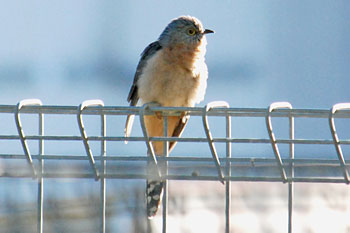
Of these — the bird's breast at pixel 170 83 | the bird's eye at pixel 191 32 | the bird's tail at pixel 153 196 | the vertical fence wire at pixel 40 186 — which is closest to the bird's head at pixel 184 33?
the bird's eye at pixel 191 32

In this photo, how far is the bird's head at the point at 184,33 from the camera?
249 centimetres

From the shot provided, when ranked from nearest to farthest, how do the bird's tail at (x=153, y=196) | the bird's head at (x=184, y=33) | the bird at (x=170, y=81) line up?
the bird's tail at (x=153, y=196), the bird at (x=170, y=81), the bird's head at (x=184, y=33)

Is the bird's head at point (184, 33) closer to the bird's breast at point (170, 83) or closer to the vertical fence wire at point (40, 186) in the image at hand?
the bird's breast at point (170, 83)

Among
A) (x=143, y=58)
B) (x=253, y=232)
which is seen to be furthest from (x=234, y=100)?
(x=143, y=58)

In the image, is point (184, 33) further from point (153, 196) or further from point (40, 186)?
point (40, 186)

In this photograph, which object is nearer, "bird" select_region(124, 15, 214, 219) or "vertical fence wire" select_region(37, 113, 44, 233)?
"vertical fence wire" select_region(37, 113, 44, 233)

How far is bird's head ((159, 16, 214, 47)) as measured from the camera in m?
2.49

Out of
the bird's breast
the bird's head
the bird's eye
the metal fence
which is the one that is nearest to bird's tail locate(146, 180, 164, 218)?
the metal fence

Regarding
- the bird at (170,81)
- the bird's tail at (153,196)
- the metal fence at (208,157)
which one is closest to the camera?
the metal fence at (208,157)

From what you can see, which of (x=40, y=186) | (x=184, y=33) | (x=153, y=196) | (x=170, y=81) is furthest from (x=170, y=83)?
(x=40, y=186)

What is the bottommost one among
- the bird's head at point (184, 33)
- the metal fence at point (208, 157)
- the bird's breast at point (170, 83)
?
the metal fence at point (208, 157)

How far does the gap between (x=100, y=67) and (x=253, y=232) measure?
165 inches

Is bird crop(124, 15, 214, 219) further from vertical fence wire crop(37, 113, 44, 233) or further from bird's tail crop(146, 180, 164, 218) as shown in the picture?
vertical fence wire crop(37, 113, 44, 233)

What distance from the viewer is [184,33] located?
8.38ft
